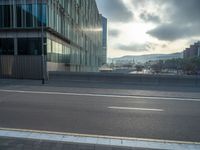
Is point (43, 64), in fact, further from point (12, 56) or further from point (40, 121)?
point (40, 121)

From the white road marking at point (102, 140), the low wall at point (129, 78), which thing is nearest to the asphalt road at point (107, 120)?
the white road marking at point (102, 140)

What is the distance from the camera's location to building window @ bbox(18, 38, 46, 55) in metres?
24.5

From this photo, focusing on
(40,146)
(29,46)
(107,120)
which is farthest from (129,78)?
A: (40,146)

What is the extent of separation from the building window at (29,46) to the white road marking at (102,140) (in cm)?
2067

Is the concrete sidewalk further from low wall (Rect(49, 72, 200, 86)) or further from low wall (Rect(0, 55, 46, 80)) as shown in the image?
low wall (Rect(0, 55, 46, 80))

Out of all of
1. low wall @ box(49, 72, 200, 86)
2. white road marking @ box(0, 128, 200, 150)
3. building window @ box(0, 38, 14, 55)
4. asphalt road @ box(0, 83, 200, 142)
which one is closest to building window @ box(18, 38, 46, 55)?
building window @ box(0, 38, 14, 55)

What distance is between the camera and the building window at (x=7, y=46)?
24953 mm

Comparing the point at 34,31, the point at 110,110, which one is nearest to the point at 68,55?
the point at 34,31

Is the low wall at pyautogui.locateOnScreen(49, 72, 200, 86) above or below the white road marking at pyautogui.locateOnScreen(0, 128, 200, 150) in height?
above

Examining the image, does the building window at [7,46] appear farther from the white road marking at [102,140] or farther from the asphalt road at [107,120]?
the white road marking at [102,140]

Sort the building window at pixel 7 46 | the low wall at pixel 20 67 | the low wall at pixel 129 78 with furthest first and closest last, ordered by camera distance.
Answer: the building window at pixel 7 46 → the low wall at pixel 20 67 → the low wall at pixel 129 78

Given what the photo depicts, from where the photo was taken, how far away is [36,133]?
506cm

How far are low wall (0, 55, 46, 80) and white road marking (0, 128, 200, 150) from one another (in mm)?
20130

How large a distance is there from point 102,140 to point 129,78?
14618mm
